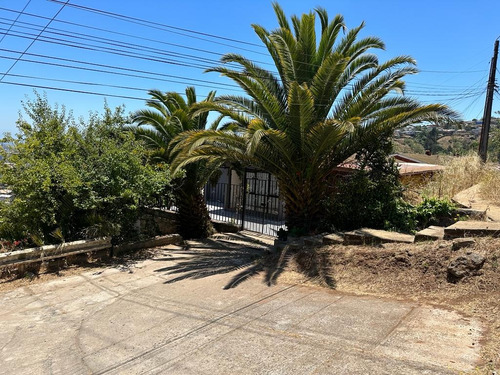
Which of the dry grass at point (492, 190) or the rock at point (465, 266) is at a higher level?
the dry grass at point (492, 190)

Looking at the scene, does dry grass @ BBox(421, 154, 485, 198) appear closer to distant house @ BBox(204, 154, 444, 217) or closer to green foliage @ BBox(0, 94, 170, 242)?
distant house @ BBox(204, 154, 444, 217)

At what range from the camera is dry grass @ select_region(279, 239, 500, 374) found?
462cm

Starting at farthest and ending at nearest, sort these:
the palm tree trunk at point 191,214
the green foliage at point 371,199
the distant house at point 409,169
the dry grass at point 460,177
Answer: the palm tree trunk at point 191,214, the dry grass at point 460,177, the distant house at point 409,169, the green foliage at point 371,199

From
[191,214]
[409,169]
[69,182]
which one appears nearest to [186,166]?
[191,214]

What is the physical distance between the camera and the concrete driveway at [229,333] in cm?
362

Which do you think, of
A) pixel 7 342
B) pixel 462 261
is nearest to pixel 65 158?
pixel 7 342

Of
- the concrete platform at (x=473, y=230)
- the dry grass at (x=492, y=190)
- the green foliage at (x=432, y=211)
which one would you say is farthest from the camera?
the dry grass at (x=492, y=190)

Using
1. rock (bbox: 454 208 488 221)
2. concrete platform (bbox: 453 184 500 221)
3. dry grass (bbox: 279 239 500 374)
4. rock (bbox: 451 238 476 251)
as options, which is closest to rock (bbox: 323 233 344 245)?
dry grass (bbox: 279 239 500 374)

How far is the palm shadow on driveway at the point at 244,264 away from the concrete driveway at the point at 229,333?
496mm

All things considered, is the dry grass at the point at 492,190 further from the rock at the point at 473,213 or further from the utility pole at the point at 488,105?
the utility pole at the point at 488,105

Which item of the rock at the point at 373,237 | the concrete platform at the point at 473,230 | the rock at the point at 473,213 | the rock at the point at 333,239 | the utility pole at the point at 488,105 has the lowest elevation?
the rock at the point at 333,239

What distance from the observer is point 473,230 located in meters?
6.04

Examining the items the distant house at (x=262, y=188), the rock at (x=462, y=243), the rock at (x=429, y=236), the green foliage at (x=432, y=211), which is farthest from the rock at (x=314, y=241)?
the distant house at (x=262, y=188)

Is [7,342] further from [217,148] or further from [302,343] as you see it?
[217,148]
